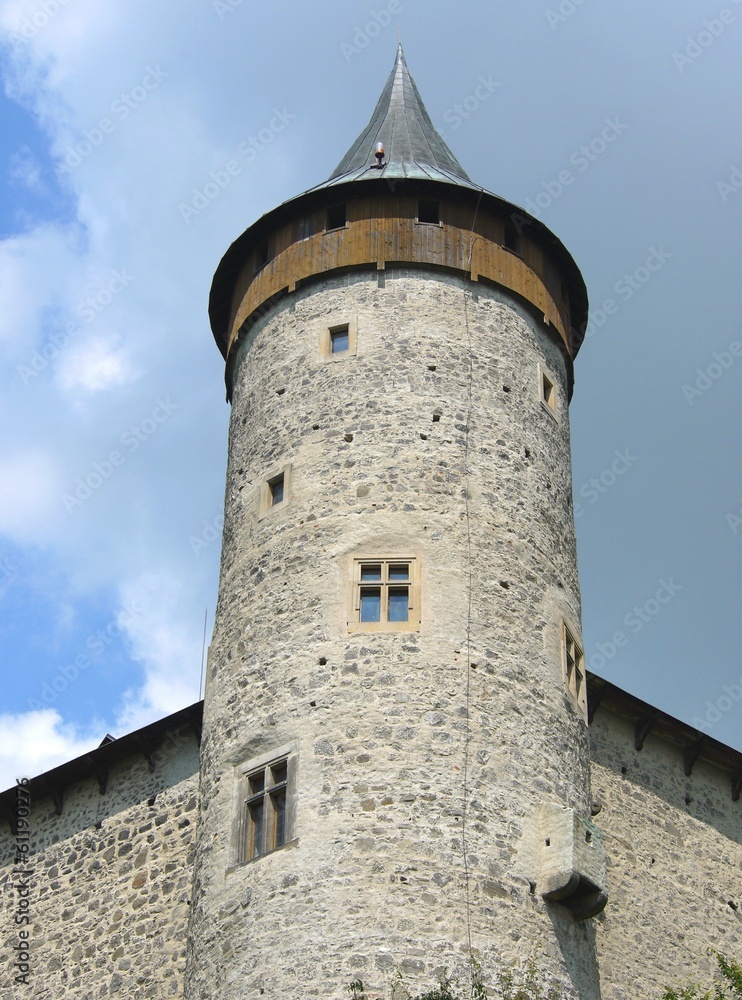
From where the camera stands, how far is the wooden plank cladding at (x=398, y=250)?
2312 centimetres

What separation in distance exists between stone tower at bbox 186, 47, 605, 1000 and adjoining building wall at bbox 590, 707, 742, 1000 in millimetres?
3469

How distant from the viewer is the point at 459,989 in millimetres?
16547

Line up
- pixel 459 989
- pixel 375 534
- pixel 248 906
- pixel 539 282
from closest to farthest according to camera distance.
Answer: pixel 459 989 → pixel 248 906 → pixel 375 534 → pixel 539 282

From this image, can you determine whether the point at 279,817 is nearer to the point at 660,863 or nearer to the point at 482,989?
the point at 482,989

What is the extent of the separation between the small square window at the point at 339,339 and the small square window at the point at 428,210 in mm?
2674

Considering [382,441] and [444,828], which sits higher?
[382,441]

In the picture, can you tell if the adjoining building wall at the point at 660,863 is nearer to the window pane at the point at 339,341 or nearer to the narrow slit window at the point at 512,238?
the window pane at the point at 339,341

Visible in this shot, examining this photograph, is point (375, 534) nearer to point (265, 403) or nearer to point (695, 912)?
point (265, 403)

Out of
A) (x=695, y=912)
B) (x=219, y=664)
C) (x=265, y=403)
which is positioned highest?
(x=265, y=403)

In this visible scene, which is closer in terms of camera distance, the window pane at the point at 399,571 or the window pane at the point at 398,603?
the window pane at the point at 398,603

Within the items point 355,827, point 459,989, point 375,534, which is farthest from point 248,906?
point 375,534

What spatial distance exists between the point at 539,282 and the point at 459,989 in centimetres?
1218

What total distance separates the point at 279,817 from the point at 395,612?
311 cm

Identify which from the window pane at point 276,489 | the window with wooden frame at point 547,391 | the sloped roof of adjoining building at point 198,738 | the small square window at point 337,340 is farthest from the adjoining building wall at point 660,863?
the small square window at point 337,340
